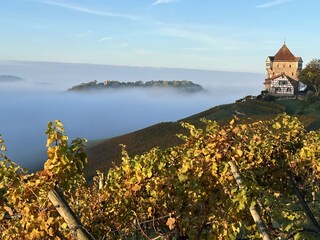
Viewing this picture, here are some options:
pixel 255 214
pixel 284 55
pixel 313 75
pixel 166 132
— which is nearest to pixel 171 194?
pixel 255 214

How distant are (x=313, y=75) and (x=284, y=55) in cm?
2469

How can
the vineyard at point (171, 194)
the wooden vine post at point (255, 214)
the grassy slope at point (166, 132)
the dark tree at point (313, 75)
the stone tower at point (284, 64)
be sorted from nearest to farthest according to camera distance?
the vineyard at point (171, 194) < the wooden vine post at point (255, 214) < the grassy slope at point (166, 132) < the dark tree at point (313, 75) < the stone tower at point (284, 64)

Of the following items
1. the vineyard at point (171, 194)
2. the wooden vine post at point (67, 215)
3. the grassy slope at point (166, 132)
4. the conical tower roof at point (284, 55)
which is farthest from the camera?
the conical tower roof at point (284, 55)

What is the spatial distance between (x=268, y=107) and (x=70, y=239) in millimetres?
58371

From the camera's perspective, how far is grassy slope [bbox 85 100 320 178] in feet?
140

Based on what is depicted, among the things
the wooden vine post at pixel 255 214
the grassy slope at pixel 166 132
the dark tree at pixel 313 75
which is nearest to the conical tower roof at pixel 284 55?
the dark tree at pixel 313 75

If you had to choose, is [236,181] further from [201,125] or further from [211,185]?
[201,125]

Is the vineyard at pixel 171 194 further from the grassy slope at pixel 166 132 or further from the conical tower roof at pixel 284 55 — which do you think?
the conical tower roof at pixel 284 55

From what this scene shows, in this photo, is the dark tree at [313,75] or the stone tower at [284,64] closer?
the dark tree at [313,75]

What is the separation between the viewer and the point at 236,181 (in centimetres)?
577

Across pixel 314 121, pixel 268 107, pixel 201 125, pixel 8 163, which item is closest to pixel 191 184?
pixel 8 163

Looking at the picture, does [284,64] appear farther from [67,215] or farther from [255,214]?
[67,215]

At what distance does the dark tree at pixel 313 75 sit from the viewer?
69.9 metres

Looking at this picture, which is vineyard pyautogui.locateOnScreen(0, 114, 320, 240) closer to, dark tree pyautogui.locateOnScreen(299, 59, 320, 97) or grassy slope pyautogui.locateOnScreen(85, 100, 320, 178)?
grassy slope pyautogui.locateOnScreen(85, 100, 320, 178)
